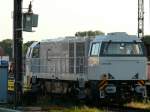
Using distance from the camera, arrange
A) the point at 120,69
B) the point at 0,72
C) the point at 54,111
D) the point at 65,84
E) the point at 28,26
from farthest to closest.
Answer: the point at 65,84 < the point at 120,69 < the point at 0,72 < the point at 28,26 < the point at 54,111

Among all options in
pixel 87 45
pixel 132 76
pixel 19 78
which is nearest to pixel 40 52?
pixel 87 45

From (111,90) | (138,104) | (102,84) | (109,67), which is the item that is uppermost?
(109,67)

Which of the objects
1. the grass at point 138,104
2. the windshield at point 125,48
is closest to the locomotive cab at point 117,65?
the windshield at point 125,48

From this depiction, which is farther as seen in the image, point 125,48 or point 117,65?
point 125,48

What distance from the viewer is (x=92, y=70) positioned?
2359 centimetres

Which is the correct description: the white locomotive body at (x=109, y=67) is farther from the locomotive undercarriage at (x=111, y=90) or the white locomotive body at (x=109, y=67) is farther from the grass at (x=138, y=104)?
the grass at (x=138, y=104)

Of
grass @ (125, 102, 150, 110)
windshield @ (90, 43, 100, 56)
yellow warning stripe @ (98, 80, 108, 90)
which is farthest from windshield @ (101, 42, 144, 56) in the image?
grass @ (125, 102, 150, 110)

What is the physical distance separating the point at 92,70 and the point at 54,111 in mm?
6267

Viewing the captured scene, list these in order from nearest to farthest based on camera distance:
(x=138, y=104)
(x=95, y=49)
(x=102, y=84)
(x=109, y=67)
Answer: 1. (x=102, y=84)
2. (x=109, y=67)
3. (x=95, y=49)
4. (x=138, y=104)

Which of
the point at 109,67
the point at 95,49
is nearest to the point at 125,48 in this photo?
the point at 109,67

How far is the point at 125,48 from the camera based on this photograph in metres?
23.8

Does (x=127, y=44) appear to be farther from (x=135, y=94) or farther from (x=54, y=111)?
(x=54, y=111)

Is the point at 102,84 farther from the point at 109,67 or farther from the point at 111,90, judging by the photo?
the point at 109,67

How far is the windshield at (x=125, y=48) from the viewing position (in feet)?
77.5
